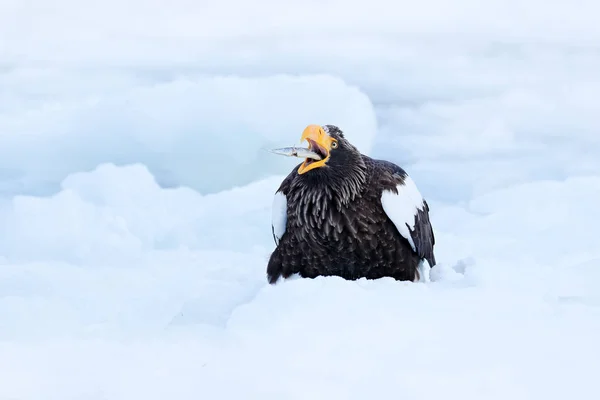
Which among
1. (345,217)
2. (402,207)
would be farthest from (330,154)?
(402,207)

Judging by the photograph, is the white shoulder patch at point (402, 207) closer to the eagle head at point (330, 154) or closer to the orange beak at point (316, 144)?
the eagle head at point (330, 154)

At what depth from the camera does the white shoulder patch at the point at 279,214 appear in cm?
528

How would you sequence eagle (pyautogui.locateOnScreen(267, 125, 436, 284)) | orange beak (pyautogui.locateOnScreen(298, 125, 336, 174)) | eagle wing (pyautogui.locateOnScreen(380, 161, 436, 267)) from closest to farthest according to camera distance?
1. orange beak (pyautogui.locateOnScreen(298, 125, 336, 174))
2. eagle (pyautogui.locateOnScreen(267, 125, 436, 284))
3. eagle wing (pyautogui.locateOnScreen(380, 161, 436, 267))

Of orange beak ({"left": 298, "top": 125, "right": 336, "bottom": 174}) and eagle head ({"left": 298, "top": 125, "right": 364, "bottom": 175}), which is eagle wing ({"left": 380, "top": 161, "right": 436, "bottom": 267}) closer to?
eagle head ({"left": 298, "top": 125, "right": 364, "bottom": 175})

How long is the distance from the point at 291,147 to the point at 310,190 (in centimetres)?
43

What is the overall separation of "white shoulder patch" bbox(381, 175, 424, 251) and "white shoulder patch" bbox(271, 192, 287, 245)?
0.69m

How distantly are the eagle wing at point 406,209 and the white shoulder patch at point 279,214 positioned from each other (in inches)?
27.2

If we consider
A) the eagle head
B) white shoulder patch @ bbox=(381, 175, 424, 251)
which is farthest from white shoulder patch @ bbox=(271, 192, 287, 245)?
white shoulder patch @ bbox=(381, 175, 424, 251)

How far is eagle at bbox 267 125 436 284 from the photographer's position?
4.93m

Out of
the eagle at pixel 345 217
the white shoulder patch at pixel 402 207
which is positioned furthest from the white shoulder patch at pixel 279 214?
the white shoulder patch at pixel 402 207

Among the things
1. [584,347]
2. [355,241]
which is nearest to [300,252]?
[355,241]

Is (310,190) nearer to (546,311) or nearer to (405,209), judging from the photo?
(405,209)

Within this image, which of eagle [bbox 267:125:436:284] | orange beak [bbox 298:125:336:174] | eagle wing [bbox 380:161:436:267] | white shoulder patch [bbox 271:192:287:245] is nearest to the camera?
orange beak [bbox 298:125:336:174]

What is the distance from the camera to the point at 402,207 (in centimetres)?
508
